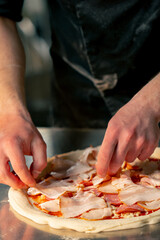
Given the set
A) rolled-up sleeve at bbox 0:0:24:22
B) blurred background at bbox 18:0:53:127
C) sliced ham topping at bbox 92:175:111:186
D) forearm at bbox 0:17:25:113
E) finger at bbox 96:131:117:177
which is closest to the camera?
finger at bbox 96:131:117:177

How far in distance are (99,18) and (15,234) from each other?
2.97 feet

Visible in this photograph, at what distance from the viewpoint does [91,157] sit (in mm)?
1263

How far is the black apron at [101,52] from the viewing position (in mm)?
1388

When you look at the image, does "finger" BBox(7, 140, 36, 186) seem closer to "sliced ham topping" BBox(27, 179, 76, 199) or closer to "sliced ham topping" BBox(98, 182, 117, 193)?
"sliced ham topping" BBox(27, 179, 76, 199)

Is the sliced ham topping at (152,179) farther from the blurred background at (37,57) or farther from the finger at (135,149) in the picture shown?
the blurred background at (37,57)

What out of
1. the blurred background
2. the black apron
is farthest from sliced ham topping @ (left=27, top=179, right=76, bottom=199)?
the blurred background

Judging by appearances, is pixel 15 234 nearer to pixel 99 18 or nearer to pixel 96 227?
pixel 96 227

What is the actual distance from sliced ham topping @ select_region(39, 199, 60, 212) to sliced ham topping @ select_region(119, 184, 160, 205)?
0.18 metres

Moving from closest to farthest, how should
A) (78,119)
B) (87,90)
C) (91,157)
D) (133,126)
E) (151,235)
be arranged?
(151,235)
(133,126)
(91,157)
(87,90)
(78,119)

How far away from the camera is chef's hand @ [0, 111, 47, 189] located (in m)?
0.97

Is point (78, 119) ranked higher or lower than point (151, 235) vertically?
lower

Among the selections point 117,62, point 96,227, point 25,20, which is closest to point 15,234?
point 96,227

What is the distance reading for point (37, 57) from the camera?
285 cm

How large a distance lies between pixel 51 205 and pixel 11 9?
834 mm
